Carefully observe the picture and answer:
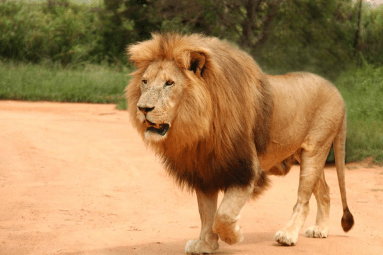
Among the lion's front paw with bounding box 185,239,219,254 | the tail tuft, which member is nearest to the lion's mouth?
the lion's front paw with bounding box 185,239,219,254

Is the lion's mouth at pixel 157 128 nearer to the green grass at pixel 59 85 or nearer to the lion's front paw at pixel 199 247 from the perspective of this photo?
the lion's front paw at pixel 199 247

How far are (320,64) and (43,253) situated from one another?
9.99 m

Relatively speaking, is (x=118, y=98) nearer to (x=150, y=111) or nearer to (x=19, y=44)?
(x=19, y=44)

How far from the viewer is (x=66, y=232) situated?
5152mm

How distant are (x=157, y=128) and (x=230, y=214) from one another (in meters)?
0.83

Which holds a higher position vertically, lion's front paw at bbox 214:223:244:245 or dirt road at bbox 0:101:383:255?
lion's front paw at bbox 214:223:244:245

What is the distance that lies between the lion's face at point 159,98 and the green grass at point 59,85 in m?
9.02

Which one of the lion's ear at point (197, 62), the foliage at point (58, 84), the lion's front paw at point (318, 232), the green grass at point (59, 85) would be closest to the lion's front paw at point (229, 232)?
the lion's ear at point (197, 62)

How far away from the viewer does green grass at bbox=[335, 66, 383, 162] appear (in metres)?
9.17

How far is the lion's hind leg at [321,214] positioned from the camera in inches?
205

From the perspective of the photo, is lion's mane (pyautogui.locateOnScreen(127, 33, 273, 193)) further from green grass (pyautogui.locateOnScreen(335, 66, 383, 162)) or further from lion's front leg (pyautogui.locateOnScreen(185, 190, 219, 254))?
green grass (pyautogui.locateOnScreen(335, 66, 383, 162))

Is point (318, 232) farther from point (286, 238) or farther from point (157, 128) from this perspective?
point (157, 128)

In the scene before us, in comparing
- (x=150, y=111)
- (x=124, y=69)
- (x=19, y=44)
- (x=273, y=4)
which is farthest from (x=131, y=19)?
(x=150, y=111)

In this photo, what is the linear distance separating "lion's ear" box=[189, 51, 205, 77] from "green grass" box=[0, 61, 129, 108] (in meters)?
9.00
